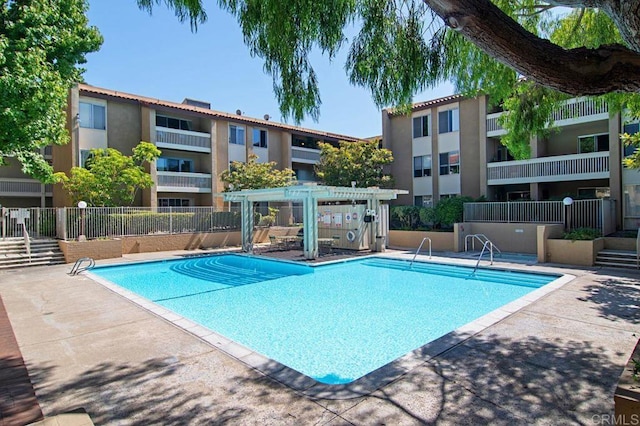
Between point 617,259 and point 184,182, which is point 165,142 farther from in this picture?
point 617,259

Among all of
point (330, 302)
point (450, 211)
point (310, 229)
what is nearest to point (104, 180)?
point (310, 229)

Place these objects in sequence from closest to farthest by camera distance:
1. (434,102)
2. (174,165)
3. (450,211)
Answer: (450,211), (434,102), (174,165)

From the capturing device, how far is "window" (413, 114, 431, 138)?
85.7 feet

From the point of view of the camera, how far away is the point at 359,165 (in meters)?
25.2

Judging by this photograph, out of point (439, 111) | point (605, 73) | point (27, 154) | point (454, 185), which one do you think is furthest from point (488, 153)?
point (27, 154)

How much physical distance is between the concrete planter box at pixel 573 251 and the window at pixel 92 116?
2531 cm

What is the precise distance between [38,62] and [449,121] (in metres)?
22.0

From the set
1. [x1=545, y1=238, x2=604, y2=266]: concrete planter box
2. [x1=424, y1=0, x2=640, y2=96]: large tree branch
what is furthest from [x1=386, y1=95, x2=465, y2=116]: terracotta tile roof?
[x1=424, y1=0, x2=640, y2=96]: large tree branch

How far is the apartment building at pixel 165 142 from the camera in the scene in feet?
74.4

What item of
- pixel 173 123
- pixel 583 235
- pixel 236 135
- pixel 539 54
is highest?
pixel 173 123

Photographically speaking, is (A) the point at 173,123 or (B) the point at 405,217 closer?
(B) the point at 405,217

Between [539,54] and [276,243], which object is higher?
[539,54]

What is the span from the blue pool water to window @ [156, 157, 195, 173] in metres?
11.2

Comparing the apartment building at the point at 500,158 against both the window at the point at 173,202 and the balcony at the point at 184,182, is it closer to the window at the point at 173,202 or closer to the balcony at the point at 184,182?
the balcony at the point at 184,182
